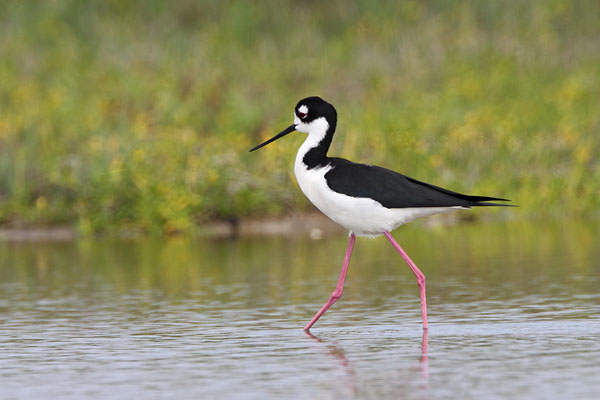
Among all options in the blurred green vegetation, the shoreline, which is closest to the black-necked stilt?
the shoreline

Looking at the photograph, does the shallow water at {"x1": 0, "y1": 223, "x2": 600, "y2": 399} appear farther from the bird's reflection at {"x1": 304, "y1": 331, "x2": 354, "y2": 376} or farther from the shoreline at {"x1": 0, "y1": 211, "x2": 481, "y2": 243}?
the shoreline at {"x1": 0, "y1": 211, "x2": 481, "y2": 243}

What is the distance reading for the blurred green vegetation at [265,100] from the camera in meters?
18.3

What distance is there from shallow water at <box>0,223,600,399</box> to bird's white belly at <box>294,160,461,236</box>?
714 mm

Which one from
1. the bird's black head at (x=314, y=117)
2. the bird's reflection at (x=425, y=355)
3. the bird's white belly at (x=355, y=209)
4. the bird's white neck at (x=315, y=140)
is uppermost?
the bird's black head at (x=314, y=117)

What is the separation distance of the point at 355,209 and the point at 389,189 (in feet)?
0.90

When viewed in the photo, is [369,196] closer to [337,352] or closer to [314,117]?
[314,117]

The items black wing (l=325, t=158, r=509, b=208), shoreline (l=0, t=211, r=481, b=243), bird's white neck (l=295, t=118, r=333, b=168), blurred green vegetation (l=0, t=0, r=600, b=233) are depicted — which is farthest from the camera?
blurred green vegetation (l=0, t=0, r=600, b=233)

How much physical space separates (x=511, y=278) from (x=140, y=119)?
1094 centimetres

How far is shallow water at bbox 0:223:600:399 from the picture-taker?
6.96 metres

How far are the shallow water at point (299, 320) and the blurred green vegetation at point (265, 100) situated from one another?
2008 millimetres

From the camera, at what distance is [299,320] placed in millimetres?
9758

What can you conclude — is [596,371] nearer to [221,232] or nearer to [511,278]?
[511,278]

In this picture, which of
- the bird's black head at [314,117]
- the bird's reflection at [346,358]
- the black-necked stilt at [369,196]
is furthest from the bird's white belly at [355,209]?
the bird's reflection at [346,358]

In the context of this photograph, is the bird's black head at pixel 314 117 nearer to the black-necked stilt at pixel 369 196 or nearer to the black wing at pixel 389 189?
the black-necked stilt at pixel 369 196
